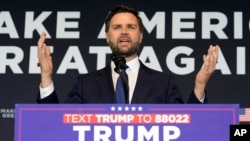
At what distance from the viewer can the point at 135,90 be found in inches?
85.1

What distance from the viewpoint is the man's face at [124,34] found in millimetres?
2289

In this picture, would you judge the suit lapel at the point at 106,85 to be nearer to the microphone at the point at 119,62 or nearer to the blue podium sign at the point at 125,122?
the microphone at the point at 119,62

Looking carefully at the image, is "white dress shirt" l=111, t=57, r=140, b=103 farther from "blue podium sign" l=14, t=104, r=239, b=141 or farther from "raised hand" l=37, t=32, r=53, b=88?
"blue podium sign" l=14, t=104, r=239, b=141

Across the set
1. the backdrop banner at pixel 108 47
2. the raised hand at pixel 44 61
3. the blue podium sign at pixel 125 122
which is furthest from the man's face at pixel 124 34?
the backdrop banner at pixel 108 47

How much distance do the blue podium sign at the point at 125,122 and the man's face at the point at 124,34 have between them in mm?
571

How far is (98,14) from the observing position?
12.6 ft

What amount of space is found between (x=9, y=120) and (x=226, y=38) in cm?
130

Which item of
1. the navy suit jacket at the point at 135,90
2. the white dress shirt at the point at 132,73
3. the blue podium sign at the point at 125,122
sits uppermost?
the white dress shirt at the point at 132,73

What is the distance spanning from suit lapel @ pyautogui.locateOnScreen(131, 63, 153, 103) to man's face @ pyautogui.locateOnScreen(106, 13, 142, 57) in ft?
0.28

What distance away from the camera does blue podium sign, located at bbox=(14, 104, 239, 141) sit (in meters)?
1.72

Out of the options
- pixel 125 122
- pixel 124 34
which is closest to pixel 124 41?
pixel 124 34

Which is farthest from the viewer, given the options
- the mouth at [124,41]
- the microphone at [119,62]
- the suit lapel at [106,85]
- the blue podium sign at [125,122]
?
the mouth at [124,41]

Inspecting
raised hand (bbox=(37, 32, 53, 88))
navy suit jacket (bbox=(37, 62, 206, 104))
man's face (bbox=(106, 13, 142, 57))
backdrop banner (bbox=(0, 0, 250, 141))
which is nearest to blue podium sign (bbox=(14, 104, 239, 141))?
navy suit jacket (bbox=(37, 62, 206, 104))

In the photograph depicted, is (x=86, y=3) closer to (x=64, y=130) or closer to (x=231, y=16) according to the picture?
(x=231, y=16)
